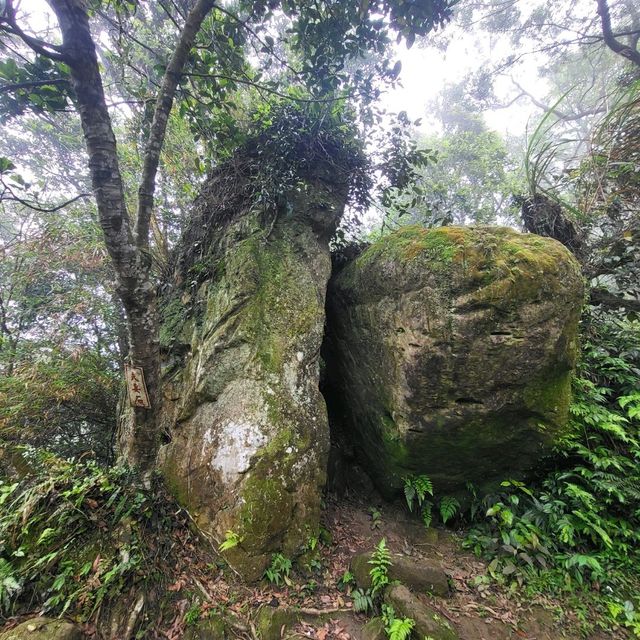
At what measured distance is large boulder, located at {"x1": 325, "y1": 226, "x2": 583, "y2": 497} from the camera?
3578mm

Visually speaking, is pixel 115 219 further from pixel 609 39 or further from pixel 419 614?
pixel 609 39

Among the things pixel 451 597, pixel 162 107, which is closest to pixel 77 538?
pixel 451 597

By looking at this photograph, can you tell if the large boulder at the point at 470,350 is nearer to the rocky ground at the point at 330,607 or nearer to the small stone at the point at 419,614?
the rocky ground at the point at 330,607

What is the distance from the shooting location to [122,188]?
329 centimetres

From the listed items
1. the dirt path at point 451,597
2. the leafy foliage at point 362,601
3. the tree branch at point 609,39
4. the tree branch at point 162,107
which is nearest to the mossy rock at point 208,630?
the dirt path at point 451,597

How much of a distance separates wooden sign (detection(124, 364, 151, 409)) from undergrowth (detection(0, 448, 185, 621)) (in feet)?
2.73

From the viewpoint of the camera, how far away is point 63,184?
→ 40.0 feet

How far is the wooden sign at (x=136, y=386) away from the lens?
3549 millimetres

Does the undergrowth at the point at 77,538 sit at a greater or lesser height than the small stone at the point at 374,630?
greater

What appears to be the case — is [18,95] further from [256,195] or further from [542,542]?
[542,542]

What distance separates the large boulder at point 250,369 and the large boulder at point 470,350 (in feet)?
3.41

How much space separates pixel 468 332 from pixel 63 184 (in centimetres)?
1513

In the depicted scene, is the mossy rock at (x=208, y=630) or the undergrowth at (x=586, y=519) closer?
the mossy rock at (x=208, y=630)

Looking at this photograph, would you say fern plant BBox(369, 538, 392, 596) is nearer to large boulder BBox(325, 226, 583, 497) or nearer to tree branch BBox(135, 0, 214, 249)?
large boulder BBox(325, 226, 583, 497)
